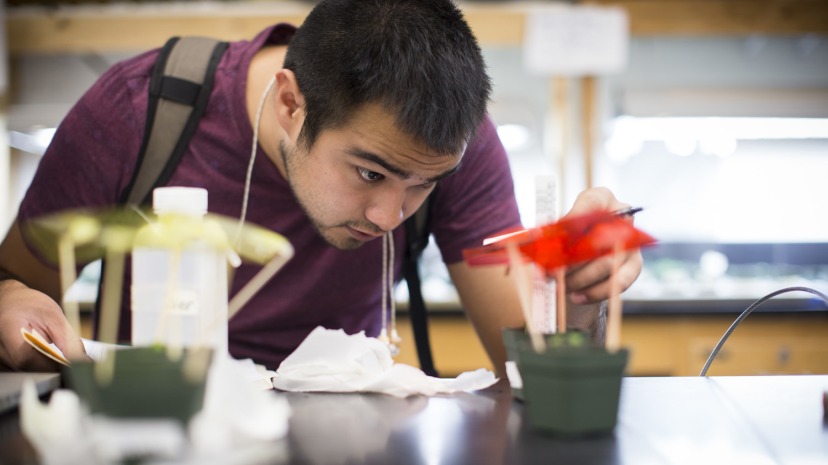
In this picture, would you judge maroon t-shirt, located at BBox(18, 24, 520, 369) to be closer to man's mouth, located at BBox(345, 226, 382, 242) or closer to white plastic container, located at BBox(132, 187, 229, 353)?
man's mouth, located at BBox(345, 226, 382, 242)

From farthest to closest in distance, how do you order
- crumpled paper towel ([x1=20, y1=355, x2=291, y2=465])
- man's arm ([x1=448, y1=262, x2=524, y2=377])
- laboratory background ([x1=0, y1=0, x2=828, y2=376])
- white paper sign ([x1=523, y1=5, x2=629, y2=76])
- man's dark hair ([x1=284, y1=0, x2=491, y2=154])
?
laboratory background ([x1=0, y1=0, x2=828, y2=376]) → white paper sign ([x1=523, y1=5, x2=629, y2=76]) → man's arm ([x1=448, y1=262, x2=524, y2=377]) → man's dark hair ([x1=284, y1=0, x2=491, y2=154]) → crumpled paper towel ([x1=20, y1=355, x2=291, y2=465])

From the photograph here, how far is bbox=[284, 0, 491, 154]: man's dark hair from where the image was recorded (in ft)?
2.98

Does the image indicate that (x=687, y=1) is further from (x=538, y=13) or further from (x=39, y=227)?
(x=39, y=227)

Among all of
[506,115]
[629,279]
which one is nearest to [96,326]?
[629,279]

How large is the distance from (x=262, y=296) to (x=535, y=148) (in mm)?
2016

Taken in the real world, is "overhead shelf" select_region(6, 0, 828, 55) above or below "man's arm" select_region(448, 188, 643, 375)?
above

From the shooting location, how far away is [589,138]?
2.96 m

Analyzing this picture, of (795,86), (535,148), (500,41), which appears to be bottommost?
(535,148)

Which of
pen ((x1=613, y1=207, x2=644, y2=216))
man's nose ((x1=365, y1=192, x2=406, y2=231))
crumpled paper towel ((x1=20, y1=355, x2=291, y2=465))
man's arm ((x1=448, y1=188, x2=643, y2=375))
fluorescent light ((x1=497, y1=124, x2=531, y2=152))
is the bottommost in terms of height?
fluorescent light ((x1=497, y1=124, x2=531, y2=152))

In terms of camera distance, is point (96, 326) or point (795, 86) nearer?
point (96, 326)

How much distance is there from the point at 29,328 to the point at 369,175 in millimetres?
452

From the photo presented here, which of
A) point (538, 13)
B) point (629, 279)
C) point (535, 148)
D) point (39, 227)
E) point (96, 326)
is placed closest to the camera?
point (629, 279)

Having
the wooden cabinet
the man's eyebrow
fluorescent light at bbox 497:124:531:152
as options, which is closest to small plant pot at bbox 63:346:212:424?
the man's eyebrow

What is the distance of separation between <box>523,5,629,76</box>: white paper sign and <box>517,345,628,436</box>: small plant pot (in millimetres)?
2355
